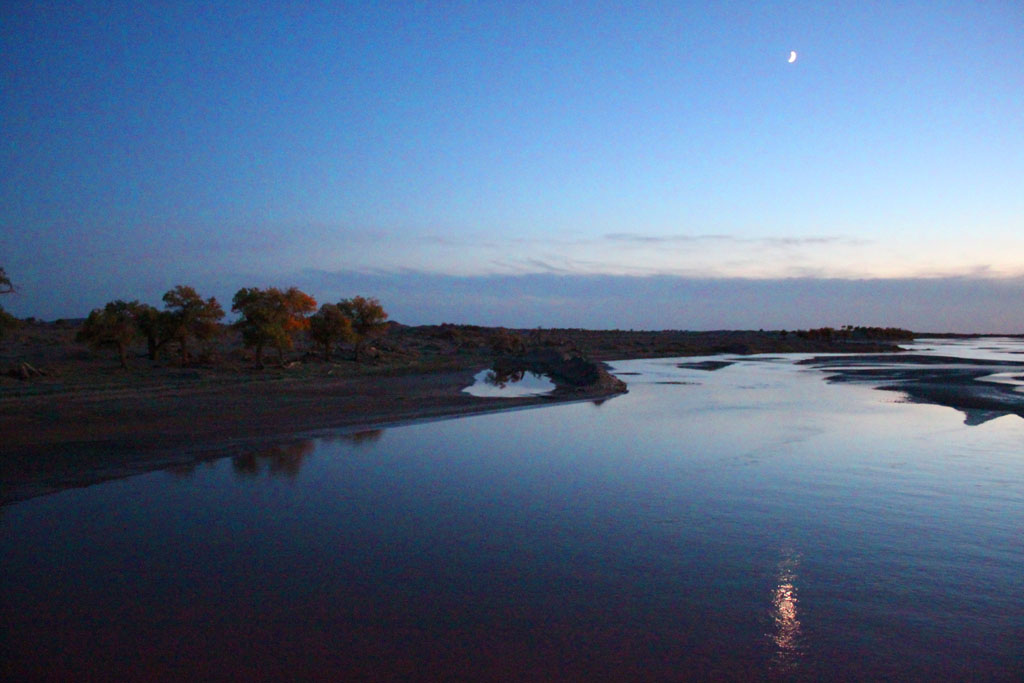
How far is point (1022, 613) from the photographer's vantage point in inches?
236

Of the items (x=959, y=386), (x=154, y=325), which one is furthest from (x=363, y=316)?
(x=959, y=386)

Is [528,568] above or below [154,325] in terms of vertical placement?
below

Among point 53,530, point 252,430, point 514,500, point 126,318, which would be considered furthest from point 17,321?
point 514,500

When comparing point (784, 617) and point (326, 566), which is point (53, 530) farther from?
point (784, 617)

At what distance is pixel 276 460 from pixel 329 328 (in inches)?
974

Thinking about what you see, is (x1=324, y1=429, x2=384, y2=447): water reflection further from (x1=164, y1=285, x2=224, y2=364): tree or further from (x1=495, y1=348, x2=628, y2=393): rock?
(x1=164, y1=285, x2=224, y2=364): tree

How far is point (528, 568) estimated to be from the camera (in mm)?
7133

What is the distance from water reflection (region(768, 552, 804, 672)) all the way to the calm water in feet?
0.08

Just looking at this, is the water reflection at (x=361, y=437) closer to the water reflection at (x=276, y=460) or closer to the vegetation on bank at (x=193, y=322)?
the water reflection at (x=276, y=460)

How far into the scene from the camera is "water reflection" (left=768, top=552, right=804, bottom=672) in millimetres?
5207

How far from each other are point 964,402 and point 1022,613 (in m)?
19.3

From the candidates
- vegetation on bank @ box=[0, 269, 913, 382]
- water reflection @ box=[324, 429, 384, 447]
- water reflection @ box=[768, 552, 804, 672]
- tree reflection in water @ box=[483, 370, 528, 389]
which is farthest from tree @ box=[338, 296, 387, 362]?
water reflection @ box=[768, 552, 804, 672]

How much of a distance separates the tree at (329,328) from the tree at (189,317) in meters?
5.57

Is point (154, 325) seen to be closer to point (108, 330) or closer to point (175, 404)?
point (108, 330)
